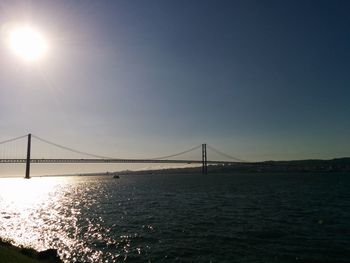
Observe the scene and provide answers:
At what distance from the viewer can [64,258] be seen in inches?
917

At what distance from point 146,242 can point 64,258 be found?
646cm

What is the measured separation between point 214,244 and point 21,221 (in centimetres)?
2773

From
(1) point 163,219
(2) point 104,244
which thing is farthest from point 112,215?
(2) point 104,244

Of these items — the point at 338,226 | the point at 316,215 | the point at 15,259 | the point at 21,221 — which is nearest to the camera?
the point at 15,259

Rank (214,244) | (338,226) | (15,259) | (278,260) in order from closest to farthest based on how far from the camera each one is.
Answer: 1. (15,259)
2. (278,260)
3. (214,244)
4. (338,226)

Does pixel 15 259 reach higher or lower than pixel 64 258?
higher

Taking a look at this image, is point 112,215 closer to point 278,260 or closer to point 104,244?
point 104,244

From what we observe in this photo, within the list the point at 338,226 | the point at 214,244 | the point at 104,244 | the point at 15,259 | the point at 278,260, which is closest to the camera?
the point at 15,259

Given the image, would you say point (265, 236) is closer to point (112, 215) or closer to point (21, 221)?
point (112, 215)

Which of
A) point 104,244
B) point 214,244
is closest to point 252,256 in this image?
point 214,244

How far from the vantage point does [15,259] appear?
674 inches

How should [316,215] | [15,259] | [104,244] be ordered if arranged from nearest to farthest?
[15,259]
[104,244]
[316,215]

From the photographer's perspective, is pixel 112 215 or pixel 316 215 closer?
pixel 316 215

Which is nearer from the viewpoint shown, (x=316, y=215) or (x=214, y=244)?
(x=214, y=244)
